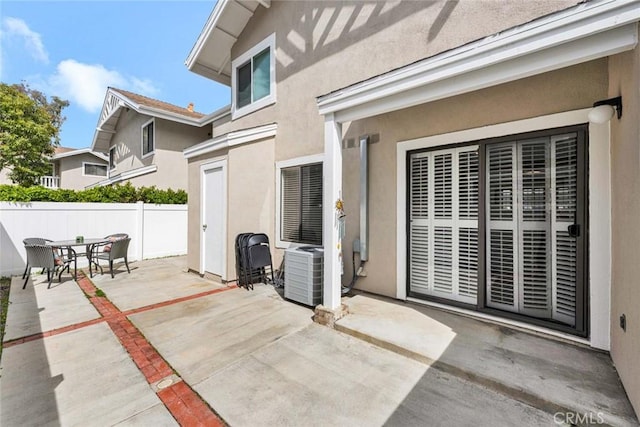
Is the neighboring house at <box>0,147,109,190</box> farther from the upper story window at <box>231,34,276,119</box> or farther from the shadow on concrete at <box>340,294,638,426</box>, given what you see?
the shadow on concrete at <box>340,294,638,426</box>

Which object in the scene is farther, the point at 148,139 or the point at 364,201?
the point at 148,139

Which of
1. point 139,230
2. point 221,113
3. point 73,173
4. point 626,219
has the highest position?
point 221,113

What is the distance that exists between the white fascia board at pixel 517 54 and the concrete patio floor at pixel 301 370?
9.00 ft

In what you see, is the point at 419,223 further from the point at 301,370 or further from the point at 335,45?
the point at 335,45

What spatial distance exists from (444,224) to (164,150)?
11756 millimetres

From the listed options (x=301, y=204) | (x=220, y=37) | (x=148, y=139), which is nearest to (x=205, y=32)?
(x=220, y=37)

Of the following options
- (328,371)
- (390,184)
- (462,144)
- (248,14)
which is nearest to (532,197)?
(462,144)

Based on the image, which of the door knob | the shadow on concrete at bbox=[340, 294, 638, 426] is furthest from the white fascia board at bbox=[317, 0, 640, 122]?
the shadow on concrete at bbox=[340, 294, 638, 426]

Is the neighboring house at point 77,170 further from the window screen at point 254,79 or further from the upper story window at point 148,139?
the window screen at point 254,79

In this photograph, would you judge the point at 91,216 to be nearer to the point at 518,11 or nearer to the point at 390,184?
the point at 390,184

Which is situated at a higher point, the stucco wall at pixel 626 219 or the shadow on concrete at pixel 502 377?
the stucco wall at pixel 626 219

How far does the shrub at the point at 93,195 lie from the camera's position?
6941 mm

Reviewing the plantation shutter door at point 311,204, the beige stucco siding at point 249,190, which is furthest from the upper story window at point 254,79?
the plantation shutter door at point 311,204

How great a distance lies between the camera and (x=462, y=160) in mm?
4055
